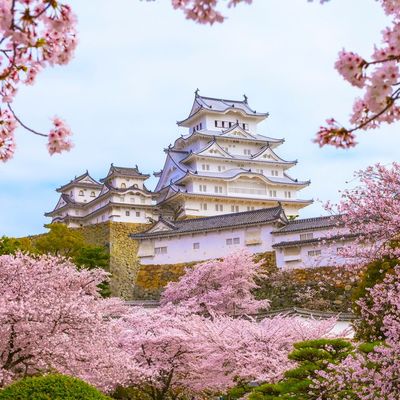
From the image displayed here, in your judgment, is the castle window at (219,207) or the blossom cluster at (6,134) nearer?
the blossom cluster at (6,134)

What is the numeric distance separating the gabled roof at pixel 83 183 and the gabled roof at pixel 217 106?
7.93 metres

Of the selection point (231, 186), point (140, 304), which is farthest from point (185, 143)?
point (140, 304)

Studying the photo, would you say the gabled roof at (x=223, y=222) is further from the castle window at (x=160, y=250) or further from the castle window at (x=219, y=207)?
the castle window at (x=219, y=207)

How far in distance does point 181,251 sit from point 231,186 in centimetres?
1085

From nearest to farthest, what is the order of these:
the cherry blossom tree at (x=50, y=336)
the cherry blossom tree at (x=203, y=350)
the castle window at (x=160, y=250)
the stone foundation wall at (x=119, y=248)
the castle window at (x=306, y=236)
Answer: the cherry blossom tree at (x=50, y=336), the cherry blossom tree at (x=203, y=350), the castle window at (x=306, y=236), the castle window at (x=160, y=250), the stone foundation wall at (x=119, y=248)

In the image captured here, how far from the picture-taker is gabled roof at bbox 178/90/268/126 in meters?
46.8

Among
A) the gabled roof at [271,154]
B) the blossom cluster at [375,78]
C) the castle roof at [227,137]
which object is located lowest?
the blossom cluster at [375,78]

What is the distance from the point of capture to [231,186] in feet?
139

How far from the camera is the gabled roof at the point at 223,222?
31234mm

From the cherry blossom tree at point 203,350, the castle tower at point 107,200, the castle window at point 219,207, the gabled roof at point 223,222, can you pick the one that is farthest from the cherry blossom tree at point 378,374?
the castle tower at point 107,200

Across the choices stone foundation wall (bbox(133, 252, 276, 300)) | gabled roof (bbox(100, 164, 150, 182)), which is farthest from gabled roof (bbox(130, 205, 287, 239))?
gabled roof (bbox(100, 164, 150, 182))

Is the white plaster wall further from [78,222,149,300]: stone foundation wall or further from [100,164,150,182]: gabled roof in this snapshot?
[100,164,150,182]: gabled roof

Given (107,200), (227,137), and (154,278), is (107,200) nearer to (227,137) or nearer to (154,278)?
(227,137)

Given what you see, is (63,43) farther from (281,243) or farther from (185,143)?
(185,143)
